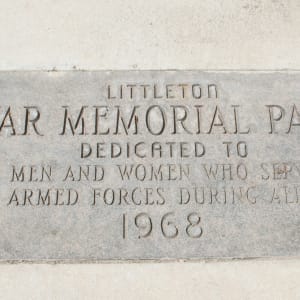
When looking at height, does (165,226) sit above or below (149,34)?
below

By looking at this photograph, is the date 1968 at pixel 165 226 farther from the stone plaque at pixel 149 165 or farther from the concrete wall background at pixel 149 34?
the concrete wall background at pixel 149 34

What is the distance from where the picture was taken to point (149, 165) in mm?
3436

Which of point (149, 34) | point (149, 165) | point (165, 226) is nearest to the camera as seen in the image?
point (165, 226)

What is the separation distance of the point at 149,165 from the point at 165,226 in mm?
384

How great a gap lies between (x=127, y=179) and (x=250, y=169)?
0.74 m

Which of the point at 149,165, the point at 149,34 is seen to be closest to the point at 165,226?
the point at 149,165

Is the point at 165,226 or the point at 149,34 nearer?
the point at 165,226

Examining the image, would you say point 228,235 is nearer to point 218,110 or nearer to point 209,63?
point 218,110

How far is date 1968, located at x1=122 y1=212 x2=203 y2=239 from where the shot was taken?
3.29 metres

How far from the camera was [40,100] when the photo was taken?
3.59 m

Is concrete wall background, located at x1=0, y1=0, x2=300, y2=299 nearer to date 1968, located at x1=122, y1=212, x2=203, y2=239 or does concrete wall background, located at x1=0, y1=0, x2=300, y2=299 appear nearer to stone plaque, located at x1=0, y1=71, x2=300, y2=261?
stone plaque, located at x1=0, y1=71, x2=300, y2=261

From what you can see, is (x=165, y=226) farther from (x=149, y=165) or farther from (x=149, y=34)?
(x=149, y=34)

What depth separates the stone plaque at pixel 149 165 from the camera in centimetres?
328

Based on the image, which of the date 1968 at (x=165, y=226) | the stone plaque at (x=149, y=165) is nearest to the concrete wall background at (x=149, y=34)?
the stone plaque at (x=149, y=165)
